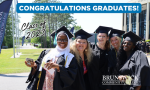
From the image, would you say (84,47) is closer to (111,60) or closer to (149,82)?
(111,60)

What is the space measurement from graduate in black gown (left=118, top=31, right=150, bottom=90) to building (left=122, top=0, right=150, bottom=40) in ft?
92.5

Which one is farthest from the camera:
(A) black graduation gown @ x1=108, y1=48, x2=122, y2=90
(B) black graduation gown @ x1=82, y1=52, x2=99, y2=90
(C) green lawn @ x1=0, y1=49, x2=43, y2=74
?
(C) green lawn @ x1=0, y1=49, x2=43, y2=74

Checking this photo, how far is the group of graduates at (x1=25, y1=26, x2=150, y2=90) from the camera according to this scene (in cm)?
233

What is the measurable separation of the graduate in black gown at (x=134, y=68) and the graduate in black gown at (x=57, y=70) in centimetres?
91

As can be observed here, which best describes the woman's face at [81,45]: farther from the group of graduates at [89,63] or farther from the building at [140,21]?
the building at [140,21]

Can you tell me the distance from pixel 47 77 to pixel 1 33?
664cm

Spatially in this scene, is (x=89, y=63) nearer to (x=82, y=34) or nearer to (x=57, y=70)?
(x=82, y=34)

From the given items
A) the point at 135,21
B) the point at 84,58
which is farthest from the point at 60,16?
the point at 84,58

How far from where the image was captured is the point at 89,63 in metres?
3.05

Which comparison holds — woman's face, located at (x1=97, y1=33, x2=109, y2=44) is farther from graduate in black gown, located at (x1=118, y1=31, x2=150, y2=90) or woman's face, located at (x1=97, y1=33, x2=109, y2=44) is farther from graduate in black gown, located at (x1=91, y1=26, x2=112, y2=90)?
graduate in black gown, located at (x1=118, y1=31, x2=150, y2=90)

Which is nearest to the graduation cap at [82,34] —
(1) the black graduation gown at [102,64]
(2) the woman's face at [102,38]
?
(2) the woman's face at [102,38]

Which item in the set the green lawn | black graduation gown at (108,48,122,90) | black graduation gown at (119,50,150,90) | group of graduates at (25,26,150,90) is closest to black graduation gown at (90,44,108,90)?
group of graduates at (25,26,150,90)

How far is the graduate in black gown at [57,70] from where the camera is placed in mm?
2350

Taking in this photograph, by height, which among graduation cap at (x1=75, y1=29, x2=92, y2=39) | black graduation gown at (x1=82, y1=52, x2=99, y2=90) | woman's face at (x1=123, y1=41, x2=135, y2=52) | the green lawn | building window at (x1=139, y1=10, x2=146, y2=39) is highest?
building window at (x1=139, y1=10, x2=146, y2=39)
